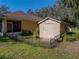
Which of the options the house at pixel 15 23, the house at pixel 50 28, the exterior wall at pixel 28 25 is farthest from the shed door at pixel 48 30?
the exterior wall at pixel 28 25

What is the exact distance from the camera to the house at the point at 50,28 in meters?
29.3

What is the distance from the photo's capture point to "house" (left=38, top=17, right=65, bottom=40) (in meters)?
29.3

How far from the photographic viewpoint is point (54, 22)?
96.7ft

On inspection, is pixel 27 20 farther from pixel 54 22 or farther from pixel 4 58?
pixel 4 58

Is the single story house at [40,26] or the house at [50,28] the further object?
the single story house at [40,26]

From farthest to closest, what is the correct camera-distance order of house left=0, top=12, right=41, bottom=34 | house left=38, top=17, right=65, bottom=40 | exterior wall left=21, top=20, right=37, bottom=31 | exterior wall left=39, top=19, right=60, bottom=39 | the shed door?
exterior wall left=21, top=20, right=37, bottom=31
house left=0, top=12, right=41, bottom=34
the shed door
exterior wall left=39, top=19, right=60, bottom=39
house left=38, top=17, right=65, bottom=40

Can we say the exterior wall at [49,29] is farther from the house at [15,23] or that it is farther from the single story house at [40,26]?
the house at [15,23]

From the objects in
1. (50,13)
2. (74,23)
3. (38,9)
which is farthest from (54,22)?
(38,9)

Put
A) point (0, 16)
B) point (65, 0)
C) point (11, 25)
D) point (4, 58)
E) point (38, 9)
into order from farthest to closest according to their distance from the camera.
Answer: point (38, 9) → point (11, 25) → point (0, 16) → point (65, 0) → point (4, 58)

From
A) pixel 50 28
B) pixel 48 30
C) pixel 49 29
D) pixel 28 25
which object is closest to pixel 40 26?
pixel 48 30

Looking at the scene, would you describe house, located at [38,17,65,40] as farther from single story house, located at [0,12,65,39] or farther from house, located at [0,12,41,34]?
house, located at [0,12,41,34]

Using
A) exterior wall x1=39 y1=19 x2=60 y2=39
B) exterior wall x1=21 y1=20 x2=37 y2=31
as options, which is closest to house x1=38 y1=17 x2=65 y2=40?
exterior wall x1=39 y1=19 x2=60 y2=39

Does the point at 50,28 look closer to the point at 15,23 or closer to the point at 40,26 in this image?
the point at 40,26

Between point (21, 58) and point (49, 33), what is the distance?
18804 mm
